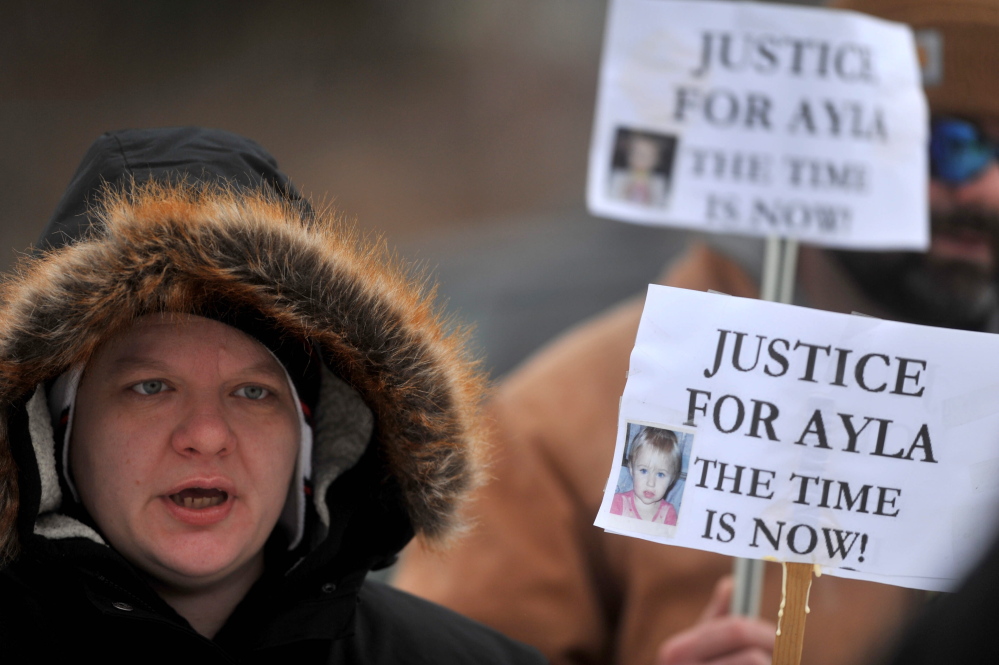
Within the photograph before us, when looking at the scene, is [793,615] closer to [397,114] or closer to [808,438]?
[808,438]

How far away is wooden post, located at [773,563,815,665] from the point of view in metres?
1.29

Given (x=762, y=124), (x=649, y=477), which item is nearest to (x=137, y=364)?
(x=649, y=477)

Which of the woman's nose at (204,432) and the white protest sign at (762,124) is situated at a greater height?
the white protest sign at (762,124)

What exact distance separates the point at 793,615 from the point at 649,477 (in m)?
0.26

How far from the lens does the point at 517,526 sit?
2.67 meters

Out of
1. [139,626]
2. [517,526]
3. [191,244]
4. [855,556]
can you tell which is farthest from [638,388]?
[517,526]

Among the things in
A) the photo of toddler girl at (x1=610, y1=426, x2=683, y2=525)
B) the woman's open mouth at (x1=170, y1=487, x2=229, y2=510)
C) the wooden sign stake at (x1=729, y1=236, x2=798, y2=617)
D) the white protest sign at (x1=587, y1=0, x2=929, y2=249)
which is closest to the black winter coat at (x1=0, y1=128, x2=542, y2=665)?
the woman's open mouth at (x1=170, y1=487, x2=229, y2=510)

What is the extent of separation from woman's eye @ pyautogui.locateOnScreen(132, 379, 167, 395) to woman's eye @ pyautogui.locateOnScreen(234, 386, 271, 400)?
11 centimetres

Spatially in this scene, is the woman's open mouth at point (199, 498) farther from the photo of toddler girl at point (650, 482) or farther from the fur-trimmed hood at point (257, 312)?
the photo of toddler girl at point (650, 482)

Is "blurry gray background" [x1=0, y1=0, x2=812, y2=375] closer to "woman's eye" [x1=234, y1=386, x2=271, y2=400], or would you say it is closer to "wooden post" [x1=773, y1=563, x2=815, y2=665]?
"woman's eye" [x1=234, y1=386, x2=271, y2=400]

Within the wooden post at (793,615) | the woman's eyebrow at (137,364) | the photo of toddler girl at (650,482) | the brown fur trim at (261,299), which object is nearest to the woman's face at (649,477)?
the photo of toddler girl at (650,482)

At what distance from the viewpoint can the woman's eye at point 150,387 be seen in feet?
4.80

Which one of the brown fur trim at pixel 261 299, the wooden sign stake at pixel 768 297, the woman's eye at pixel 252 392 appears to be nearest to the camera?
the brown fur trim at pixel 261 299

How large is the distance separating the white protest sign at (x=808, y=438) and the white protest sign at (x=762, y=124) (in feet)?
3.54
